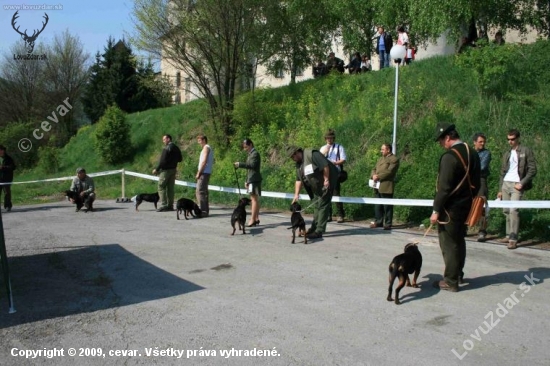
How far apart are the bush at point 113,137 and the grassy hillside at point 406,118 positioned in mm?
3202

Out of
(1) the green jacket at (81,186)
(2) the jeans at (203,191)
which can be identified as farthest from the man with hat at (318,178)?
(1) the green jacket at (81,186)

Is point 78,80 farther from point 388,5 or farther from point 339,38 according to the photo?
point 388,5

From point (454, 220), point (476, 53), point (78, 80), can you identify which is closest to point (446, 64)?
point (476, 53)

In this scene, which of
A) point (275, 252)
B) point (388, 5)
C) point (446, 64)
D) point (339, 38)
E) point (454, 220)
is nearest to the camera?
point (454, 220)

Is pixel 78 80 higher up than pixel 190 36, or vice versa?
pixel 78 80

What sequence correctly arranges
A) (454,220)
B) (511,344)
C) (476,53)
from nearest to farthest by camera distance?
(511,344) < (454,220) < (476,53)

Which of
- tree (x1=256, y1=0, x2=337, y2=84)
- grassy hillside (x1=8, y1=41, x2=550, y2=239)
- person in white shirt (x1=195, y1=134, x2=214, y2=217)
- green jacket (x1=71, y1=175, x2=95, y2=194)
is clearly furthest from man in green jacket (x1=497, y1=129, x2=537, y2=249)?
tree (x1=256, y1=0, x2=337, y2=84)

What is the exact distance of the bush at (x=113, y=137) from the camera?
25.8m

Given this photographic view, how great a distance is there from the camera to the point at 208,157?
486 inches

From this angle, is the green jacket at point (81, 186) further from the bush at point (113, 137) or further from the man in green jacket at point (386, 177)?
the bush at point (113, 137)

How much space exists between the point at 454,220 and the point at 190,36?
49.4ft

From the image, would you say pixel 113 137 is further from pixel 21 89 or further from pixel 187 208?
pixel 21 89

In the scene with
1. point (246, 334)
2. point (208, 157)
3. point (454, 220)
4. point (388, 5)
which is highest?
point (388, 5)

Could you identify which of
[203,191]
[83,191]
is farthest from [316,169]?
[83,191]
